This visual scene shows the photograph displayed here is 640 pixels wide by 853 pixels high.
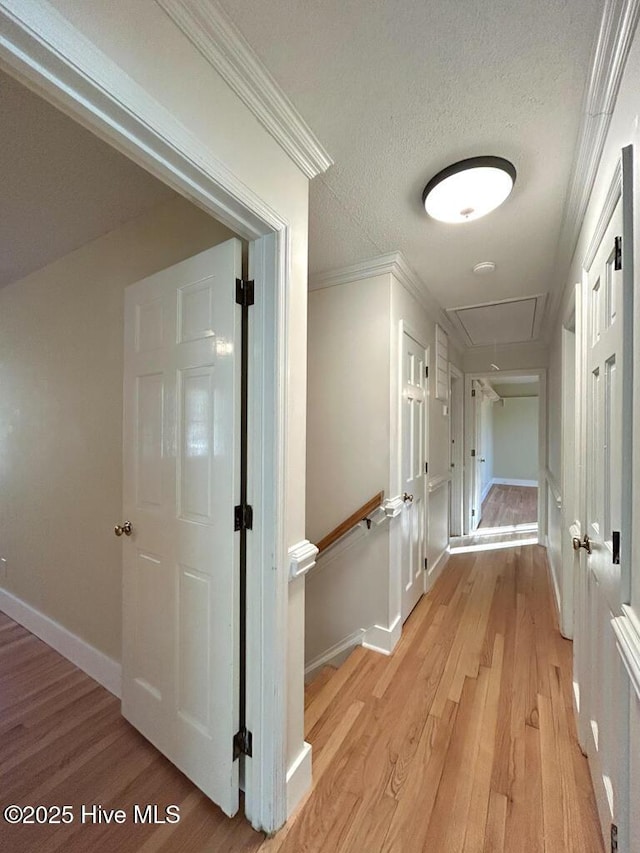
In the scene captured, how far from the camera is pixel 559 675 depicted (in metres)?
1.90

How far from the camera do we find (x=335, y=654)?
2.26 meters

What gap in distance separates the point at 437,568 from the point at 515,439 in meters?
6.67

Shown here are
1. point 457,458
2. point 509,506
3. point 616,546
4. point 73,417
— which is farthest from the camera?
point 509,506

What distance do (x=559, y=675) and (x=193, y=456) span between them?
227 centimetres

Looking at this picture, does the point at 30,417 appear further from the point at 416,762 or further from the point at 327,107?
the point at 416,762

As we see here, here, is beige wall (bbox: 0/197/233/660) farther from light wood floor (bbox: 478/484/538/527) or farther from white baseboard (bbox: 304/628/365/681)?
light wood floor (bbox: 478/484/538/527)

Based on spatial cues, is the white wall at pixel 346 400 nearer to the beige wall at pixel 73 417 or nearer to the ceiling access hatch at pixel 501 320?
the beige wall at pixel 73 417

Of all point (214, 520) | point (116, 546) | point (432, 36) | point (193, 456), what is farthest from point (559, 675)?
point (432, 36)

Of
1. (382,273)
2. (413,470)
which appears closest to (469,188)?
(382,273)

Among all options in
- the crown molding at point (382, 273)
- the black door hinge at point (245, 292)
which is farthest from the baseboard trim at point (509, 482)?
the black door hinge at point (245, 292)

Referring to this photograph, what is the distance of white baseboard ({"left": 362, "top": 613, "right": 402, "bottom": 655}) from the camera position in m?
2.09

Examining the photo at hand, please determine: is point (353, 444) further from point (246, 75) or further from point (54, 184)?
point (54, 184)

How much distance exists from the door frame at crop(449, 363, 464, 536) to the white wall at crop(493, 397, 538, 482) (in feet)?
15.7

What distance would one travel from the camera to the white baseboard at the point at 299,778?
47.0 inches
